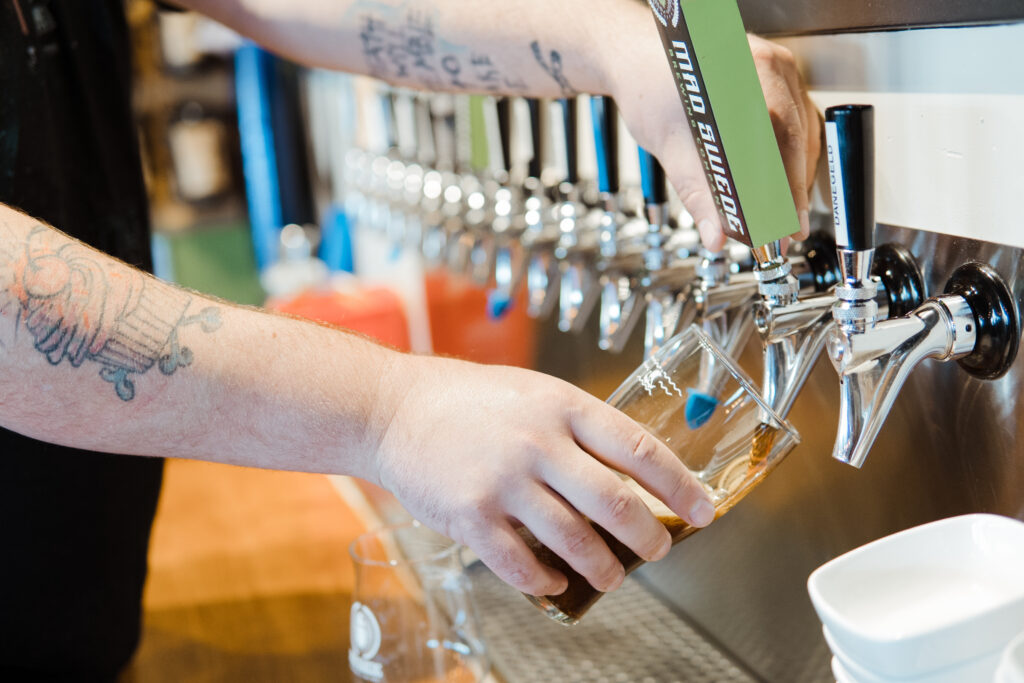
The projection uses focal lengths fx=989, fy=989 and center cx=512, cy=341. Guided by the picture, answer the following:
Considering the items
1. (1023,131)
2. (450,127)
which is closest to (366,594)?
(1023,131)

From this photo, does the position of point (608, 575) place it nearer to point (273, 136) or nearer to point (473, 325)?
point (473, 325)

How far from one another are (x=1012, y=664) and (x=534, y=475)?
0.91 ft

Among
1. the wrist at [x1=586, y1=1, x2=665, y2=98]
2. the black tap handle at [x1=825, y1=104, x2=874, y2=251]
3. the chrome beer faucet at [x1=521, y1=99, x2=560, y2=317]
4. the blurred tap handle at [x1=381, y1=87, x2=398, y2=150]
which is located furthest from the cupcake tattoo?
the blurred tap handle at [x1=381, y1=87, x2=398, y2=150]

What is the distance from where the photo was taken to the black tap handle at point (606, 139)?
3.24 feet

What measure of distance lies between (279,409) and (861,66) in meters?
0.52

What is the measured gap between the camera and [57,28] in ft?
3.82

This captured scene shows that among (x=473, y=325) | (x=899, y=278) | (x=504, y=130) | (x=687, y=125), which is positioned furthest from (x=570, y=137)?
(x=473, y=325)

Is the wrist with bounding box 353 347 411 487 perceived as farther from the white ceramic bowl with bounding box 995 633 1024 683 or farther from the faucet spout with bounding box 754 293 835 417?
the white ceramic bowl with bounding box 995 633 1024 683

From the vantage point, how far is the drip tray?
1015mm

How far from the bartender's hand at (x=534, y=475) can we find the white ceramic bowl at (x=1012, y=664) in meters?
0.19

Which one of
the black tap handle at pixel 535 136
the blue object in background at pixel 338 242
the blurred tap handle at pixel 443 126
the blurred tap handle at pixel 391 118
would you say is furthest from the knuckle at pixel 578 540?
the blue object in background at pixel 338 242

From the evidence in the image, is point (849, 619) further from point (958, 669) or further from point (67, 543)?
point (67, 543)

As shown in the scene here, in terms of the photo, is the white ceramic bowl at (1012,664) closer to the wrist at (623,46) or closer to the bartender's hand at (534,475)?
the bartender's hand at (534,475)

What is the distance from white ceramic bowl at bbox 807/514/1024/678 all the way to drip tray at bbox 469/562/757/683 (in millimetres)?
456
